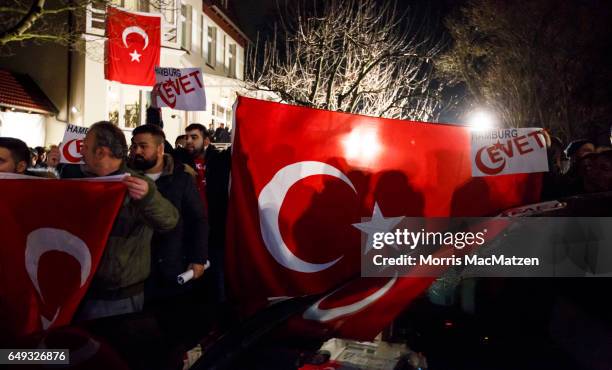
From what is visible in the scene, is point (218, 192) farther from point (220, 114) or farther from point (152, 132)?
point (220, 114)

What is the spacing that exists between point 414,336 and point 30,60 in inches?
754

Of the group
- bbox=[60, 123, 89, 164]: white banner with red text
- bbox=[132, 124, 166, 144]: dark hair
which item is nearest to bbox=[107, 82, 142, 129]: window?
bbox=[60, 123, 89, 164]: white banner with red text

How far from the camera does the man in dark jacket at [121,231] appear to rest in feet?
10.5

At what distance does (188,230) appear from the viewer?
4090mm

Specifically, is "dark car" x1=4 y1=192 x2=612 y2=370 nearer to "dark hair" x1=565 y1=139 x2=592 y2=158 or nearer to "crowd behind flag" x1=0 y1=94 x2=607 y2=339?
"crowd behind flag" x1=0 y1=94 x2=607 y2=339

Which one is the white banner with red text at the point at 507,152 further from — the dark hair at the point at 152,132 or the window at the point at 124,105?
the window at the point at 124,105

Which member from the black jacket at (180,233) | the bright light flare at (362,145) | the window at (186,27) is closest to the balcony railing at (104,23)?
the window at (186,27)

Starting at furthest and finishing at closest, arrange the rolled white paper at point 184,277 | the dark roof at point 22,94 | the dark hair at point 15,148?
the dark roof at point 22,94
the dark hair at point 15,148
the rolled white paper at point 184,277

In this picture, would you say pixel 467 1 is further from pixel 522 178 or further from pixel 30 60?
pixel 522 178

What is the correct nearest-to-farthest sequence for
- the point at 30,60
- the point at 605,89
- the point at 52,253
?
1. the point at 52,253
2. the point at 30,60
3. the point at 605,89

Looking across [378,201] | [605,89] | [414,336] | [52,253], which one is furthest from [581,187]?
[605,89]

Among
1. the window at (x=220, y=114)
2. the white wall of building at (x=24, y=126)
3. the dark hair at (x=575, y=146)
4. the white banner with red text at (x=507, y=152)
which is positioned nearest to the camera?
the white banner with red text at (x=507, y=152)

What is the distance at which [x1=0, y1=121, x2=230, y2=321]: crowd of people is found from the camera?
3230 millimetres

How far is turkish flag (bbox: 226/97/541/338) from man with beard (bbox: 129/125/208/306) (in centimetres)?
25
